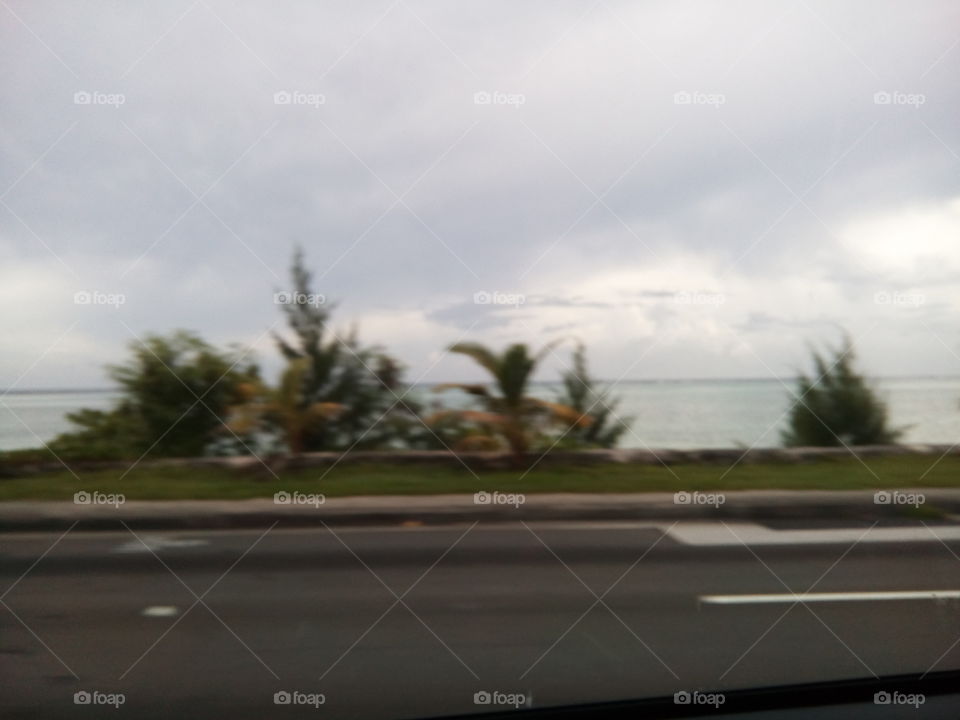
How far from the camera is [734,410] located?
17.7ft

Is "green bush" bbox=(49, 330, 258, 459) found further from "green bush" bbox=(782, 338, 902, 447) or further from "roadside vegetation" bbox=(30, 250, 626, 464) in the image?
"green bush" bbox=(782, 338, 902, 447)

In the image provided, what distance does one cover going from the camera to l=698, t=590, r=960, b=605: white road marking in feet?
14.1

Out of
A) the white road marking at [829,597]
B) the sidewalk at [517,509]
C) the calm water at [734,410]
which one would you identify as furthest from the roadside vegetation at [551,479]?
the white road marking at [829,597]

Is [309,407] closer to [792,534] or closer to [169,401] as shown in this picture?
[169,401]

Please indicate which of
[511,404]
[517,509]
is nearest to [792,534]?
[517,509]

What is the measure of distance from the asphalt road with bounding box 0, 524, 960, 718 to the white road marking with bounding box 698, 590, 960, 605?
5 centimetres

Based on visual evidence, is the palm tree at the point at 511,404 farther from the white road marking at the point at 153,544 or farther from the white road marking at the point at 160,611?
the white road marking at the point at 160,611

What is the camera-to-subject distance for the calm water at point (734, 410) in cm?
516

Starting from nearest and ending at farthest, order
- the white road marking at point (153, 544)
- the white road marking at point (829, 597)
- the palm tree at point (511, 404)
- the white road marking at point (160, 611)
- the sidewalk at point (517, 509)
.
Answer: the white road marking at point (160, 611), the white road marking at point (829, 597), the white road marking at point (153, 544), the sidewalk at point (517, 509), the palm tree at point (511, 404)

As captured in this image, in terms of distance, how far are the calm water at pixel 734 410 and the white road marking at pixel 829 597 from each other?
4.14 ft

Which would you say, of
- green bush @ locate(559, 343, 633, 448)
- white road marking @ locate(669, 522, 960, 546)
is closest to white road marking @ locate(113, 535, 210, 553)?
green bush @ locate(559, 343, 633, 448)

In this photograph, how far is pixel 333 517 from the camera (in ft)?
17.6

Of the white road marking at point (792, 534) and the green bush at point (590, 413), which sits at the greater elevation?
the green bush at point (590, 413)

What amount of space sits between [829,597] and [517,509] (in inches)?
78.5
